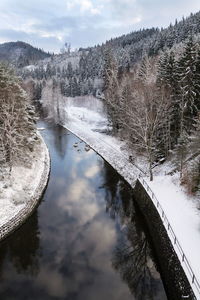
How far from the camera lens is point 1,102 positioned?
107 feet

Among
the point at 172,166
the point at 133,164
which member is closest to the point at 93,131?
the point at 133,164

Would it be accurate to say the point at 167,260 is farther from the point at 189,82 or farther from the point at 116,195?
the point at 189,82

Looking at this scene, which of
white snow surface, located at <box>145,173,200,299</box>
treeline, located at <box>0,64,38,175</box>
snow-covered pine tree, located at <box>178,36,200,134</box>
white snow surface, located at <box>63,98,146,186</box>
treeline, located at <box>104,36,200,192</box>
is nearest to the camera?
white snow surface, located at <box>145,173,200,299</box>

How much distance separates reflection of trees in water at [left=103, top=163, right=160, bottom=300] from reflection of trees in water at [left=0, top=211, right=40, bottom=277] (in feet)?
21.4

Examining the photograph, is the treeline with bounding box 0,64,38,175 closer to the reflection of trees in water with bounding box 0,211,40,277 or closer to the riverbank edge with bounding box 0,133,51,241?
the riverbank edge with bounding box 0,133,51,241

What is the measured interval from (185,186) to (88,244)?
10829mm

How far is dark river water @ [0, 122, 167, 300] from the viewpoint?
Answer: 19172mm

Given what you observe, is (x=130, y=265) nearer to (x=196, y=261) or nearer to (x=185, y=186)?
(x=196, y=261)

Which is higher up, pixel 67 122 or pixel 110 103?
pixel 110 103

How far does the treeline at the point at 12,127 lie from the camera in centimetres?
3136

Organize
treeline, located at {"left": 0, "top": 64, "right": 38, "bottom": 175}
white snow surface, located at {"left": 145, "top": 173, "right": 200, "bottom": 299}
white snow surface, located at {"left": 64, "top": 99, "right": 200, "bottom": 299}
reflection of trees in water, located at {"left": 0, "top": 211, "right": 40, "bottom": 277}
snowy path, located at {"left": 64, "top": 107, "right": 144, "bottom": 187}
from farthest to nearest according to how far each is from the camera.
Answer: snowy path, located at {"left": 64, "top": 107, "right": 144, "bottom": 187}
treeline, located at {"left": 0, "top": 64, "right": 38, "bottom": 175}
reflection of trees in water, located at {"left": 0, "top": 211, "right": 40, "bottom": 277}
white snow surface, located at {"left": 64, "top": 99, "right": 200, "bottom": 299}
white snow surface, located at {"left": 145, "top": 173, "right": 200, "bottom": 299}

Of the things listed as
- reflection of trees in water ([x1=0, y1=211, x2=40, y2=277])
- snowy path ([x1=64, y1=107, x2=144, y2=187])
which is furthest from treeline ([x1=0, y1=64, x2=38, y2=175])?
snowy path ([x1=64, y1=107, x2=144, y2=187])

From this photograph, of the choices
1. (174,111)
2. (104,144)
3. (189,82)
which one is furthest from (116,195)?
(104,144)

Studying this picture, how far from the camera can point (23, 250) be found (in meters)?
23.4
